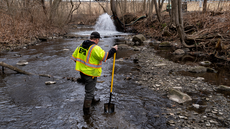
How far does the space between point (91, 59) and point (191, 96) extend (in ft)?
10.8

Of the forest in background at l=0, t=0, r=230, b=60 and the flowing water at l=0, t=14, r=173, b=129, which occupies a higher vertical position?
the forest in background at l=0, t=0, r=230, b=60

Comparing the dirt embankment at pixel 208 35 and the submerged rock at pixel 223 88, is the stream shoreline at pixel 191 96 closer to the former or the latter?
the submerged rock at pixel 223 88

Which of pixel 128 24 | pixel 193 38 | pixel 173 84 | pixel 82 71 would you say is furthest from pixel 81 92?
pixel 128 24

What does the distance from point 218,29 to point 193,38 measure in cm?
164

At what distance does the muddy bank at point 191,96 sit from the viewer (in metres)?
3.89

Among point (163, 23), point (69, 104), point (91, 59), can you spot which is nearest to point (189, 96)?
point (91, 59)

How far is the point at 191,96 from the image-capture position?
520 cm

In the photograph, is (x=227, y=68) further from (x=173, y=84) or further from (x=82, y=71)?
(x=82, y=71)

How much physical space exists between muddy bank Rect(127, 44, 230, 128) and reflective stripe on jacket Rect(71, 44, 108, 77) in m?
2.11

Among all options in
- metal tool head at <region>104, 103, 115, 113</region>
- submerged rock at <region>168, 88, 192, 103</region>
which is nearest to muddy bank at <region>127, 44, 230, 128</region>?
submerged rock at <region>168, 88, 192, 103</region>

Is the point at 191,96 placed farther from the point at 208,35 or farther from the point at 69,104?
the point at 208,35

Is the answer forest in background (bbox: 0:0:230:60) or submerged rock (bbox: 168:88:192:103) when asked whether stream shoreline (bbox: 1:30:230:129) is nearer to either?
submerged rock (bbox: 168:88:192:103)

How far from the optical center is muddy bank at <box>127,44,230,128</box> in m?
3.89

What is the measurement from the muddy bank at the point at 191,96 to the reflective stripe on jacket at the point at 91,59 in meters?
2.11
